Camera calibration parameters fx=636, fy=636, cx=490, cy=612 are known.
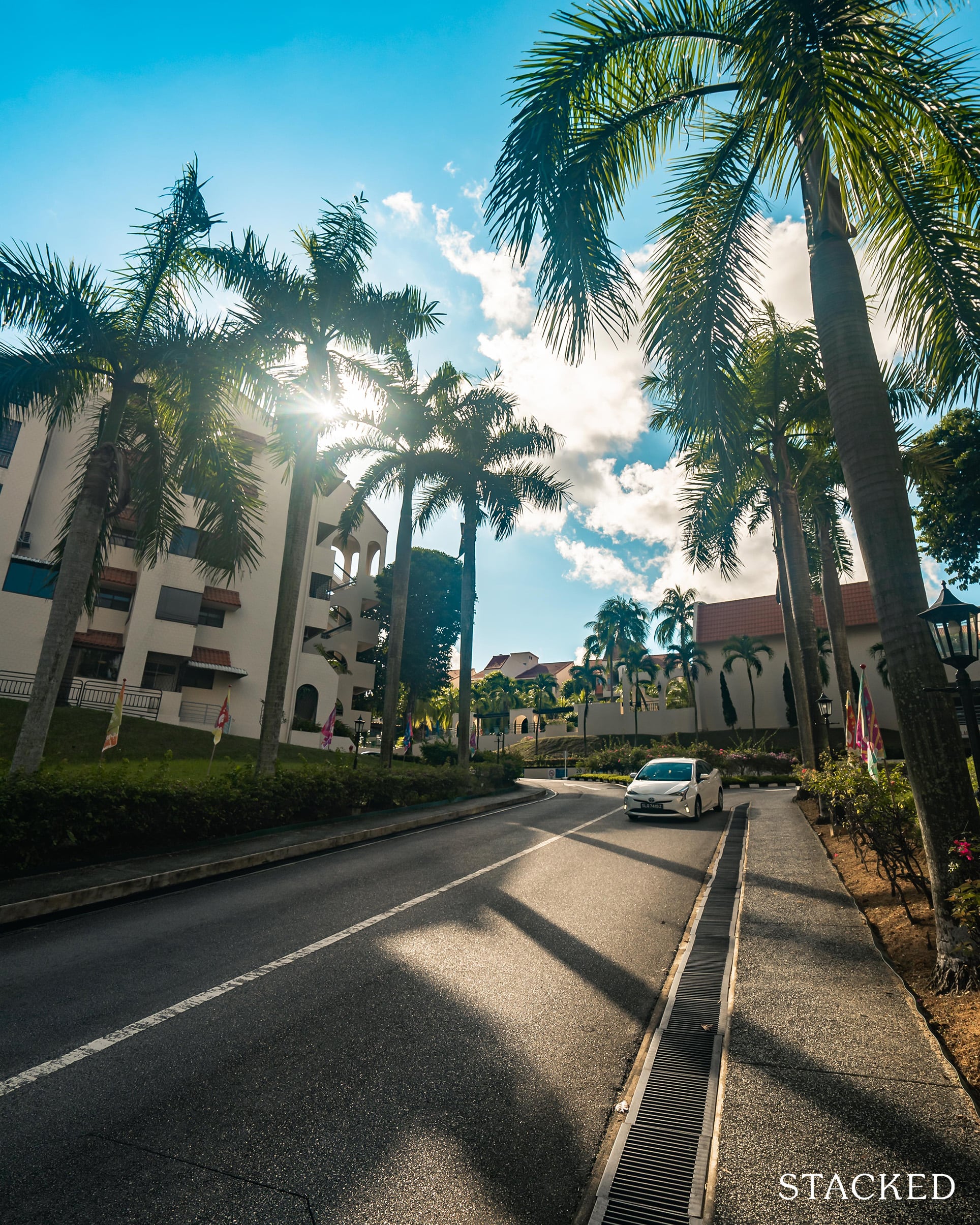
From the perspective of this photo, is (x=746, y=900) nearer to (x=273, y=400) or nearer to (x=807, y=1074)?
(x=807, y=1074)

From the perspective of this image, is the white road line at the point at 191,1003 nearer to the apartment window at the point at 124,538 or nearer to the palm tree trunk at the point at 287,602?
the palm tree trunk at the point at 287,602

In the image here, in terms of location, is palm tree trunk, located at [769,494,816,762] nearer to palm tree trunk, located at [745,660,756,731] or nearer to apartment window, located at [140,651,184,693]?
apartment window, located at [140,651,184,693]

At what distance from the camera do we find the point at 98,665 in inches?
1100

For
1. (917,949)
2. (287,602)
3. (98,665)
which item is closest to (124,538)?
(98,665)

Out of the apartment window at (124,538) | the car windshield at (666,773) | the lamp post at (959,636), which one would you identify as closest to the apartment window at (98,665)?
the apartment window at (124,538)

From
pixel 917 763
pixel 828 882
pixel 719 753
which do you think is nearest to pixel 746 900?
pixel 828 882

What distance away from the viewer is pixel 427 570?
43.0 m

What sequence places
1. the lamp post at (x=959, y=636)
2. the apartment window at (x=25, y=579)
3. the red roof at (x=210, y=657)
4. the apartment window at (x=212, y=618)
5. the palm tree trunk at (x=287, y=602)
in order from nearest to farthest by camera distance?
the lamp post at (x=959, y=636)
the palm tree trunk at (x=287, y=602)
the apartment window at (x=25, y=579)
the red roof at (x=210, y=657)
the apartment window at (x=212, y=618)

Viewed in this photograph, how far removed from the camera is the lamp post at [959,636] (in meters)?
5.08

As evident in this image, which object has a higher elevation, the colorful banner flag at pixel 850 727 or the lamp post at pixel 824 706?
the lamp post at pixel 824 706

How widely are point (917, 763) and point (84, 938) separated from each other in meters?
7.27

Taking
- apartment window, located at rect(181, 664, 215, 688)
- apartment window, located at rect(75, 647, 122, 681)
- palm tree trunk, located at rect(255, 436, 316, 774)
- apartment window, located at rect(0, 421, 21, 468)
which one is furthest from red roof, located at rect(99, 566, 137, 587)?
palm tree trunk, located at rect(255, 436, 316, 774)

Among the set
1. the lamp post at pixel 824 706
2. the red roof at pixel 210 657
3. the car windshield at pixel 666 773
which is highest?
the red roof at pixel 210 657

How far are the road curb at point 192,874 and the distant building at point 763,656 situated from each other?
135 ft
